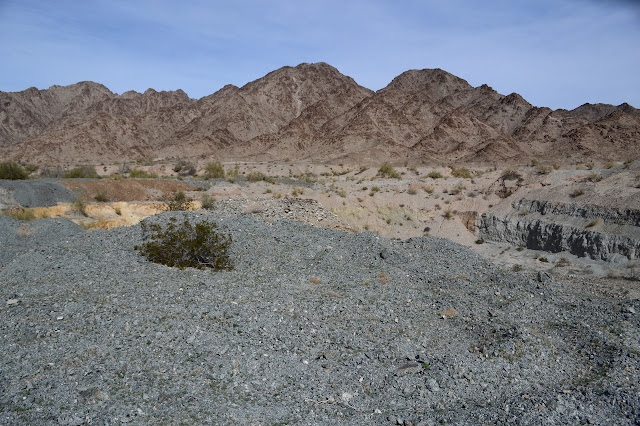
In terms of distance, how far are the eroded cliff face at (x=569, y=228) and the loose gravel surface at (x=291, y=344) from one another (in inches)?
187

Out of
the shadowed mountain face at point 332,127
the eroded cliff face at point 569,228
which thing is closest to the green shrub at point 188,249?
the eroded cliff face at point 569,228

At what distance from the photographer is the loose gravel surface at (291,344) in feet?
22.1

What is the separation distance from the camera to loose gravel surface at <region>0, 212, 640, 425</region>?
674 cm

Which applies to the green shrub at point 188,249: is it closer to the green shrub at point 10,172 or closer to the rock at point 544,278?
the rock at point 544,278

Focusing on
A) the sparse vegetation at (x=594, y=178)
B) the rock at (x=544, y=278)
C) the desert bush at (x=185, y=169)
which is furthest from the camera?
the desert bush at (x=185, y=169)

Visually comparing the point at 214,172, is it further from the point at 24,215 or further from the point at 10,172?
the point at 24,215

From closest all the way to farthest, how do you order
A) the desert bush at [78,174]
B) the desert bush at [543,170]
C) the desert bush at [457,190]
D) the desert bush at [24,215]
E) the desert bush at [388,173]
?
the desert bush at [24,215], the desert bush at [543,170], the desert bush at [457,190], the desert bush at [78,174], the desert bush at [388,173]

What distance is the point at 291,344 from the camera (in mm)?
8609

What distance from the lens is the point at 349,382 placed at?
7664 mm

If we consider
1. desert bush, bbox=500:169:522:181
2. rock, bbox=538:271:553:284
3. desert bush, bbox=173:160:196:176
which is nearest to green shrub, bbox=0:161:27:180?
desert bush, bbox=173:160:196:176

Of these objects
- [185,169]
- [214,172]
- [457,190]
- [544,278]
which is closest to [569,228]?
[544,278]

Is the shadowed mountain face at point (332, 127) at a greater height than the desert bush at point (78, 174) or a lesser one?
greater

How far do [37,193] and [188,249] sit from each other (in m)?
14.0

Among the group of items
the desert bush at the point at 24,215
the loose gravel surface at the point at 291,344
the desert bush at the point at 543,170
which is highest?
the desert bush at the point at 543,170
